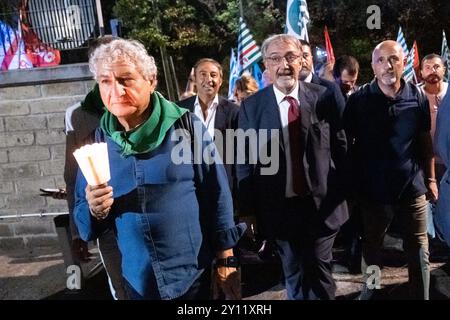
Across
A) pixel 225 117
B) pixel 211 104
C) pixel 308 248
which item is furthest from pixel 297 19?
pixel 308 248

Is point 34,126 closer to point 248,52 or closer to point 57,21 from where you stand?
point 57,21

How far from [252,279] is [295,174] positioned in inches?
60.5

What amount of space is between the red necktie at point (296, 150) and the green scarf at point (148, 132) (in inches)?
37.5

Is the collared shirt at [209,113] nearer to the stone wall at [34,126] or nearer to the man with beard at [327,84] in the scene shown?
the man with beard at [327,84]

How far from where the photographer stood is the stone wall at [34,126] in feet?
15.7

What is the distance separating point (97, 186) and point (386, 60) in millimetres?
2182

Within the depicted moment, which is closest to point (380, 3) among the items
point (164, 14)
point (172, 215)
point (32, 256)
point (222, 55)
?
point (222, 55)

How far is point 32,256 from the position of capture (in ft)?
15.9

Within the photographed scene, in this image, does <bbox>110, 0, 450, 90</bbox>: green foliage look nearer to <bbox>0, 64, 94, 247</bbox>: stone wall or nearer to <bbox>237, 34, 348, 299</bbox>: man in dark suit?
<bbox>0, 64, 94, 247</bbox>: stone wall

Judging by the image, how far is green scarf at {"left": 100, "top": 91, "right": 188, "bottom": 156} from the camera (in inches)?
80.1

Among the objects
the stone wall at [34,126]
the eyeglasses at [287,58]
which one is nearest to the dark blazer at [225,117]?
the eyeglasses at [287,58]

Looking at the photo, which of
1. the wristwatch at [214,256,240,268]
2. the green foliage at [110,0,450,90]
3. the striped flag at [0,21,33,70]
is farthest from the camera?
the green foliage at [110,0,450,90]

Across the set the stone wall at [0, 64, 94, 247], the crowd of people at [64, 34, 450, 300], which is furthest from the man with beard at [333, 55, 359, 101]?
the stone wall at [0, 64, 94, 247]

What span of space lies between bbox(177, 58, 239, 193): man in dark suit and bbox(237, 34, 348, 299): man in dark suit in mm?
695
